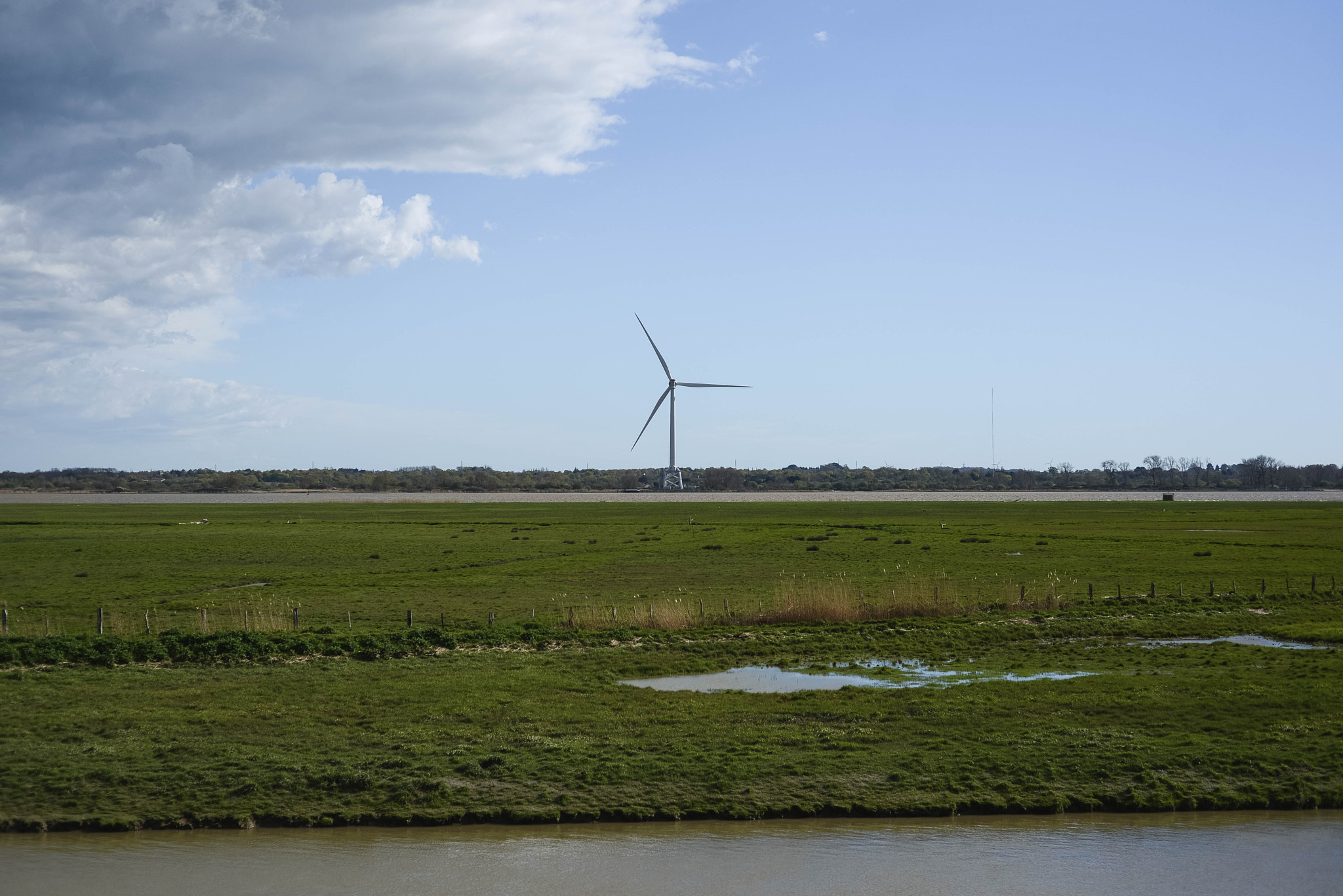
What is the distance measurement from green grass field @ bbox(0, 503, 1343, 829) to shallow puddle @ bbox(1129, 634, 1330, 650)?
89cm

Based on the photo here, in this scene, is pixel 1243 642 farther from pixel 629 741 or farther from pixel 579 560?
pixel 579 560

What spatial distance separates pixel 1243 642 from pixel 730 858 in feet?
87.7

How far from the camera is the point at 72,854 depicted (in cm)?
1609

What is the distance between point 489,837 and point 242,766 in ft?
19.5

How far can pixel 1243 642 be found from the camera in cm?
A: 3516

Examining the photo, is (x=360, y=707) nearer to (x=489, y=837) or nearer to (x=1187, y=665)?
(x=489, y=837)

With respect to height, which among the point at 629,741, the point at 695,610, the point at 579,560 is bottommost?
the point at 579,560

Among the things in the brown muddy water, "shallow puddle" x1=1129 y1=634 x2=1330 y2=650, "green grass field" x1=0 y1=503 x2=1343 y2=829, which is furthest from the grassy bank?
"shallow puddle" x1=1129 y1=634 x2=1330 y2=650

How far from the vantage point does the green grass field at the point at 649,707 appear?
725 inches

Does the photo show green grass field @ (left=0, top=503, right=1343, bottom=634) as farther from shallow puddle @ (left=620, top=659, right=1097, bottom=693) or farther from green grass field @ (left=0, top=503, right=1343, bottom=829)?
shallow puddle @ (left=620, top=659, right=1097, bottom=693)

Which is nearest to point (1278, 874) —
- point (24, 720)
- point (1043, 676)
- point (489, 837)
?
point (489, 837)

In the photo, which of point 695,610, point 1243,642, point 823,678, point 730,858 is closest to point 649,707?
point 823,678

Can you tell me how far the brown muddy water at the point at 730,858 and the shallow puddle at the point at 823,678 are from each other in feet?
34.6

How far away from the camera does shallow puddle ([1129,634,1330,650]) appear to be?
33.8 m
